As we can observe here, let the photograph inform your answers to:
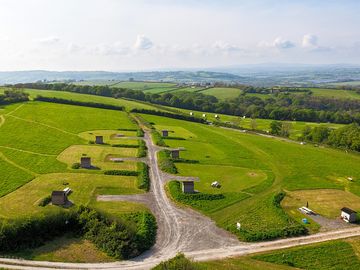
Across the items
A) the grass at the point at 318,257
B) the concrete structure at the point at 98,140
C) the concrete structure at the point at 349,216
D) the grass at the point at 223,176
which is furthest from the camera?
the concrete structure at the point at 98,140

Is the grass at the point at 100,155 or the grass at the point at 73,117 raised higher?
the grass at the point at 73,117

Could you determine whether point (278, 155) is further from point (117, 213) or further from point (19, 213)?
point (19, 213)

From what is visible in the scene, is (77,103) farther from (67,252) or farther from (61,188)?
(67,252)

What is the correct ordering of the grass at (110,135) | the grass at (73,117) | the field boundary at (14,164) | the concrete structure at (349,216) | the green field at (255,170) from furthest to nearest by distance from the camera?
the grass at (73,117), the grass at (110,135), the field boundary at (14,164), the green field at (255,170), the concrete structure at (349,216)

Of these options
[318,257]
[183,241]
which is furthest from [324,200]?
[183,241]

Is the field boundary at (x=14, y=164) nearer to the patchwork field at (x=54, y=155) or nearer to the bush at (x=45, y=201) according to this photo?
the patchwork field at (x=54, y=155)

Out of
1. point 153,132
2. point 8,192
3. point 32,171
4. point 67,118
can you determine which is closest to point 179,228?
point 8,192

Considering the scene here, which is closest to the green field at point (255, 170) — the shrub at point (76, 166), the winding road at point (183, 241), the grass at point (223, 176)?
the grass at point (223, 176)
